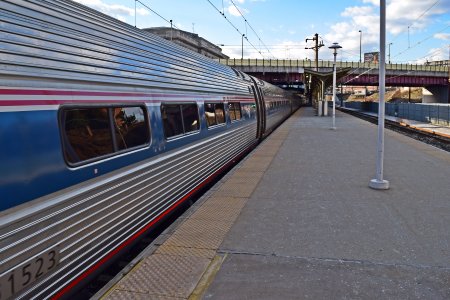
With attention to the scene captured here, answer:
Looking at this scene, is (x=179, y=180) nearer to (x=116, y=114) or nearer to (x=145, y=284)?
(x=116, y=114)

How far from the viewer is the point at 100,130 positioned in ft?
13.1

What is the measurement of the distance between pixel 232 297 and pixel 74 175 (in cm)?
172

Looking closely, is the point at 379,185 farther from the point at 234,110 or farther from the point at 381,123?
the point at 234,110

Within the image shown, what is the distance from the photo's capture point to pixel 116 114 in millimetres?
4312

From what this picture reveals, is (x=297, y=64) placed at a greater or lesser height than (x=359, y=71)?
greater

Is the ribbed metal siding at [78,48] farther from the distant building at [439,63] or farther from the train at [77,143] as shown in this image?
the distant building at [439,63]

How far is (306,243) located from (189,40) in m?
73.9

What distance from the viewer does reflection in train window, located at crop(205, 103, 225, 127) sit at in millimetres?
8147

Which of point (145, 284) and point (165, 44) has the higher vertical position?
point (165, 44)

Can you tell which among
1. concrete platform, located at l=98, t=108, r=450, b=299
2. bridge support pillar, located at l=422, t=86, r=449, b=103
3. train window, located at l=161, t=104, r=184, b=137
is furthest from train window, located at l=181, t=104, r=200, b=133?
bridge support pillar, located at l=422, t=86, r=449, b=103

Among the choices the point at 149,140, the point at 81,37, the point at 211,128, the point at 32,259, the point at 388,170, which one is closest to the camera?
the point at 32,259

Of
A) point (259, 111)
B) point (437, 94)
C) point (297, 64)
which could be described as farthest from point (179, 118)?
point (437, 94)

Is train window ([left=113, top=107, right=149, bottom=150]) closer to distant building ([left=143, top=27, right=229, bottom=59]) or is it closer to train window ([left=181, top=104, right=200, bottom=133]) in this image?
train window ([left=181, top=104, right=200, bottom=133])

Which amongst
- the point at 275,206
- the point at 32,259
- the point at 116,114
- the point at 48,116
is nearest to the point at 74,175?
the point at 48,116
